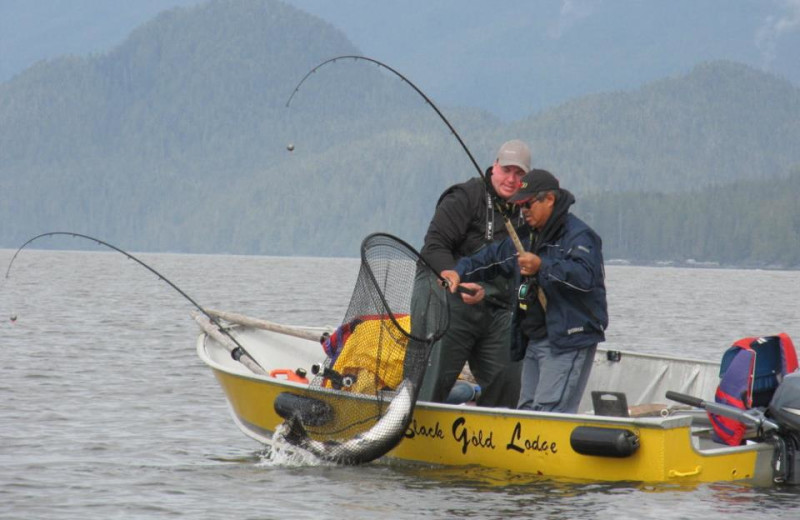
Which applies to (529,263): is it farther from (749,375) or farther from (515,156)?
(749,375)

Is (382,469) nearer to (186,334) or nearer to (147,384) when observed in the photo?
(147,384)

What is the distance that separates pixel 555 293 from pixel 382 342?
1.64m

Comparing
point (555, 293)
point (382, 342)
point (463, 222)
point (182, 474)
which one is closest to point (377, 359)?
point (382, 342)

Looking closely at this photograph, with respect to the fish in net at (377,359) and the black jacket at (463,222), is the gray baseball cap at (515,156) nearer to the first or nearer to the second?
the black jacket at (463,222)

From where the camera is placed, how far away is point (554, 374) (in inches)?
374

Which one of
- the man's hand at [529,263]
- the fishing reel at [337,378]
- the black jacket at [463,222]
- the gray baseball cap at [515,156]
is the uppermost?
the gray baseball cap at [515,156]

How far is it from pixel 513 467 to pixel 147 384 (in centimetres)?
1044

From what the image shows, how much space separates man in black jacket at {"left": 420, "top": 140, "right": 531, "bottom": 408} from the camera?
10.1 meters

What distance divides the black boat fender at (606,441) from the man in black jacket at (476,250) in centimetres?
110

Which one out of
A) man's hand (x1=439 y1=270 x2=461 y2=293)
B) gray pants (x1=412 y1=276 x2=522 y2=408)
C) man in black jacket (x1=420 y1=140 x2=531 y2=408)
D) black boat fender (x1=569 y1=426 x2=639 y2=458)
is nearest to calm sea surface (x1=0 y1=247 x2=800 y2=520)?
black boat fender (x1=569 y1=426 x2=639 y2=458)

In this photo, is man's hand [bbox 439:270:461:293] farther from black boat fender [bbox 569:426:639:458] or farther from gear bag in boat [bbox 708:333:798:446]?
gear bag in boat [bbox 708:333:798:446]

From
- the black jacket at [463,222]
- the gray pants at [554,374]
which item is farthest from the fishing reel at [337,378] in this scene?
the gray pants at [554,374]

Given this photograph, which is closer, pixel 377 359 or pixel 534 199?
pixel 534 199

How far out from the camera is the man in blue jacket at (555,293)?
29.9ft
